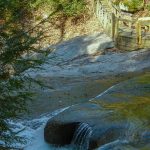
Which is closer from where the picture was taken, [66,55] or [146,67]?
[146,67]

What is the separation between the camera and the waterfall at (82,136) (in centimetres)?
1045

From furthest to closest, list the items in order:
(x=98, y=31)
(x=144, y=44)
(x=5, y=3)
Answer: (x=98, y=31), (x=144, y=44), (x=5, y=3)

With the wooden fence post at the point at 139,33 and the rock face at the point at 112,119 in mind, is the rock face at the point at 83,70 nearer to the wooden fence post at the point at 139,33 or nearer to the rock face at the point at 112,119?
the wooden fence post at the point at 139,33

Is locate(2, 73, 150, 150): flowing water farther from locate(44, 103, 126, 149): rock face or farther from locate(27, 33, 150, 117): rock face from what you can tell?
locate(27, 33, 150, 117): rock face

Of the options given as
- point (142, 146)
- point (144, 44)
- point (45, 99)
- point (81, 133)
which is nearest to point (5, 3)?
point (142, 146)

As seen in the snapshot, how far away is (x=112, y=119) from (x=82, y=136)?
0.79 meters

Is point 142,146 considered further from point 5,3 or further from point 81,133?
point 5,3

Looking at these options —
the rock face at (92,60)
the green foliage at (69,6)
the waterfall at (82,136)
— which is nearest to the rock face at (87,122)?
the waterfall at (82,136)

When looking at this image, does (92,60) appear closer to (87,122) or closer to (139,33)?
(139,33)

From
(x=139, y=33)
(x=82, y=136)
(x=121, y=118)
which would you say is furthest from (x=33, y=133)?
(x=139, y=33)

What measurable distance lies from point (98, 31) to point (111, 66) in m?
5.40

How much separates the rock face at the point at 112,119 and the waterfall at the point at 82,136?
110 millimetres

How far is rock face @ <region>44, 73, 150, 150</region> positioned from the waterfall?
0.11 meters

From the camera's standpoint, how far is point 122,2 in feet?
79.2
